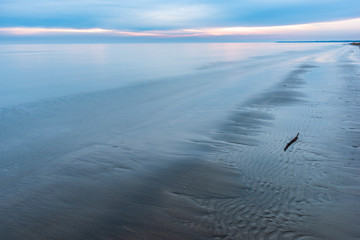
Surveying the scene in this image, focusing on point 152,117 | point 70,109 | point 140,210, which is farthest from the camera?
point 70,109

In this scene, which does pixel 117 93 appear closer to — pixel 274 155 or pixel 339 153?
pixel 274 155

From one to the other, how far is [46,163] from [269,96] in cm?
1107

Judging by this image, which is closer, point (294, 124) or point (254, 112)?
point (294, 124)

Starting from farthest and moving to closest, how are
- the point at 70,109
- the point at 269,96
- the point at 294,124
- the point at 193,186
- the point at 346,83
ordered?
the point at 346,83 → the point at 269,96 → the point at 70,109 → the point at 294,124 → the point at 193,186

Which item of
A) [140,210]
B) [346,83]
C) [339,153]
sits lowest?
[140,210]

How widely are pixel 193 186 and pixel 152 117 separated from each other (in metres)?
5.43

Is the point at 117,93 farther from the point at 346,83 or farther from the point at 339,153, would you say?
the point at 346,83

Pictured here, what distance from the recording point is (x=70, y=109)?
11586 mm

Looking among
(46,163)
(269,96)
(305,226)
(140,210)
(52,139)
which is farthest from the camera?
(269,96)

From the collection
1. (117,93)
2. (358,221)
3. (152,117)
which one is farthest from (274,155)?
(117,93)

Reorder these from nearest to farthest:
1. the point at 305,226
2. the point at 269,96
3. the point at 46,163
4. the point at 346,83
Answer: the point at 305,226, the point at 46,163, the point at 269,96, the point at 346,83

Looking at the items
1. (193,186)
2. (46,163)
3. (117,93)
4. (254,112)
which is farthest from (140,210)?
(117,93)

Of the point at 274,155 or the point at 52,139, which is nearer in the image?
the point at 274,155

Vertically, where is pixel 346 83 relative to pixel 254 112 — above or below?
above
